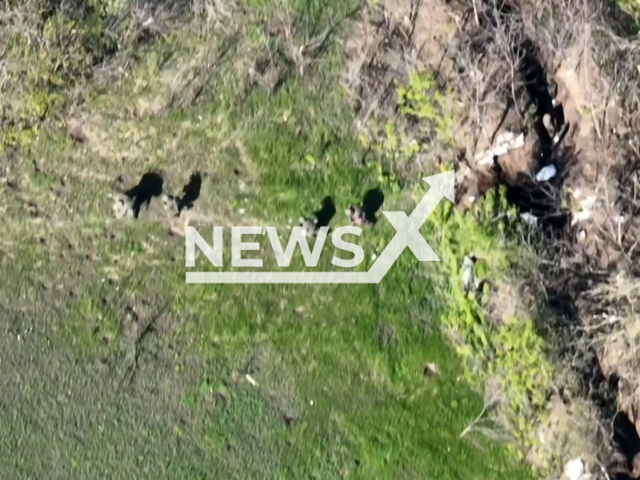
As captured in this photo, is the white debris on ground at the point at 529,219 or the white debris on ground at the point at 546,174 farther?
the white debris on ground at the point at 546,174

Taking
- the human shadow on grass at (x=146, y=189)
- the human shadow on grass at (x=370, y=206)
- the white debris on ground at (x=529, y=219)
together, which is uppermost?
the white debris on ground at (x=529, y=219)

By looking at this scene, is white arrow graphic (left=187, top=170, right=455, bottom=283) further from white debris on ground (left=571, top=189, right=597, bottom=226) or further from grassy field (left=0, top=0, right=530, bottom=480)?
white debris on ground (left=571, top=189, right=597, bottom=226)

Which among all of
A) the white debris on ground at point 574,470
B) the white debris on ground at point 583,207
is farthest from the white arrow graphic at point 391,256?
the white debris on ground at point 574,470

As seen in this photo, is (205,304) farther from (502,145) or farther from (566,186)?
(566,186)

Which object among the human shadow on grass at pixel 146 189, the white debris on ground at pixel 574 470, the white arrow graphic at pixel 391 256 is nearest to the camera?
the white debris on ground at pixel 574 470

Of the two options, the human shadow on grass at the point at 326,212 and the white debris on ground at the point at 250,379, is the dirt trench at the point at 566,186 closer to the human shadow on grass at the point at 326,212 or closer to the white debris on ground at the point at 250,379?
the human shadow on grass at the point at 326,212

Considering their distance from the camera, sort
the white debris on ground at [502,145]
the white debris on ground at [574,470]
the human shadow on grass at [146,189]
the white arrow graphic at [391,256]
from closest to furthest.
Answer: the white debris on ground at [574,470] < the white debris on ground at [502,145] < the white arrow graphic at [391,256] < the human shadow on grass at [146,189]

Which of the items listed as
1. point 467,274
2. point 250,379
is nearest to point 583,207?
Result: point 467,274
